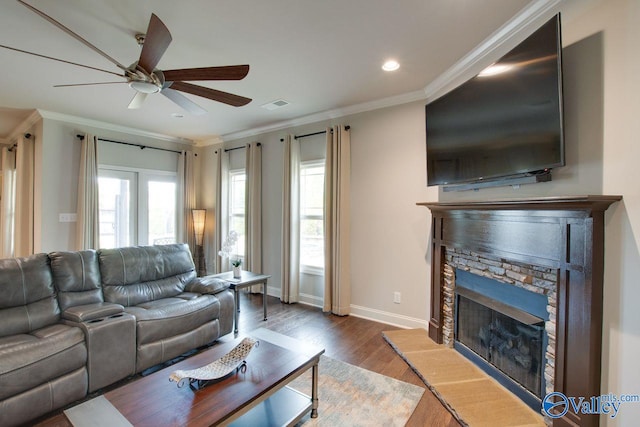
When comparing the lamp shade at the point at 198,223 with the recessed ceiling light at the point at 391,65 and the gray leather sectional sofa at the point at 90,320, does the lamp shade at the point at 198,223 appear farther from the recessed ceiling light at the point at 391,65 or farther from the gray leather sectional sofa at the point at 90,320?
the recessed ceiling light at the point at 391,65

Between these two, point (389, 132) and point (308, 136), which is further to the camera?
point (308, 136)

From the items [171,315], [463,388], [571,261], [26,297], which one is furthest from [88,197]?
[571,261]

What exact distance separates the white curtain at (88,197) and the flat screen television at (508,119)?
15.7 feet

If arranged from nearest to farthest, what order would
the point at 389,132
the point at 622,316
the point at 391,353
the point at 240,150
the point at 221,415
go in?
1. the point at 221,415
2. the point at 622,316
3. the point at 391,353
4. the point at 389,132
5. the point at 240,150

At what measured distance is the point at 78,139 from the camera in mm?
4430

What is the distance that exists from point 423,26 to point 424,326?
290cm

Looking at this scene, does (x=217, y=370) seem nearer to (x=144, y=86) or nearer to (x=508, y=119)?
(x=144, y=86)

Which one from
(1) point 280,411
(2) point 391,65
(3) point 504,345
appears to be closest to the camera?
(1) point 280,411

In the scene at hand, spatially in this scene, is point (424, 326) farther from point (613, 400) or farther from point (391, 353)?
point (613, 400)

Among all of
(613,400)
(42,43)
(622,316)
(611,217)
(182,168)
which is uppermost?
(42,43)

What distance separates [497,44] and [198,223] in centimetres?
525

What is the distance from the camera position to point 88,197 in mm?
4391

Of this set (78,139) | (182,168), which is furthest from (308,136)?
(78,139)

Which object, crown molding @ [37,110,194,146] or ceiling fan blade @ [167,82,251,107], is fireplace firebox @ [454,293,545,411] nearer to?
ceiling fan blade @ [167,82,251,107]
